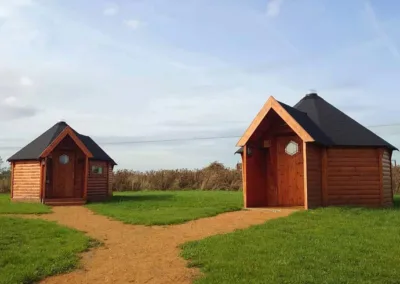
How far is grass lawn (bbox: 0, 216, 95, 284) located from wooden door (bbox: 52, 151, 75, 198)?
10.4m

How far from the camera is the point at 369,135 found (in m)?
16.8

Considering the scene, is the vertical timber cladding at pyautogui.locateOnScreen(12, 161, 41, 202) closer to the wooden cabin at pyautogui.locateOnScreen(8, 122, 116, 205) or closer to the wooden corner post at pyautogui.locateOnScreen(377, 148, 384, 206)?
the wooden cabin at pyautogui.locateOnScreen(8, 122, 116, 205)

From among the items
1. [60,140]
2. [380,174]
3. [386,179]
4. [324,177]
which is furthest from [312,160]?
[60,140]

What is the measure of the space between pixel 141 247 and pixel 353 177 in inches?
397

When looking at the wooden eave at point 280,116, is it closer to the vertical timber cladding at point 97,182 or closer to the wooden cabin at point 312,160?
the wooden cabin at point 312,160

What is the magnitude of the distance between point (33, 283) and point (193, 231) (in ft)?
16.0

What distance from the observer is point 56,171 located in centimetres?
2269

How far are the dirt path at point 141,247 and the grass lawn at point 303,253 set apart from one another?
1.69 feet

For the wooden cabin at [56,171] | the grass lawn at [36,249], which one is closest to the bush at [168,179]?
the wooden cabin at [56,171]

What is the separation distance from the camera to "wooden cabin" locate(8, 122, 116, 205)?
70.9 ft

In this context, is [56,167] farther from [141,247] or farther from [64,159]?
[141,247]

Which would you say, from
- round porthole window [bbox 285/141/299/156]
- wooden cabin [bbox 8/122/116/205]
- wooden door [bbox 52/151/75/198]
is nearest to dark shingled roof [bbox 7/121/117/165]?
wooden cabin [bbox 8/122/116/205]

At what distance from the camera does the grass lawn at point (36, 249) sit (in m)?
7.05

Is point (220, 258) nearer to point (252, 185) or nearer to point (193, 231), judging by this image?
point (193, 231)
